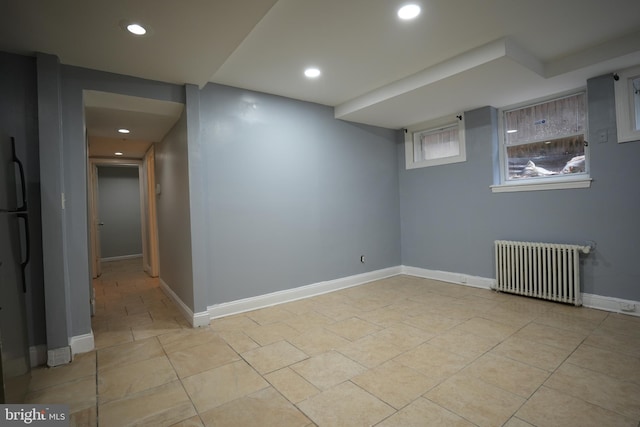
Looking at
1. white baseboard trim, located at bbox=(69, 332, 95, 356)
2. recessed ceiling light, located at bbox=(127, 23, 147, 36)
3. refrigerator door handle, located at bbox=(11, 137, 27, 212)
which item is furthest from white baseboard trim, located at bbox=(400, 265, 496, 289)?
refrigerator door handle, located at bbox=(11, 137, 27, 212)

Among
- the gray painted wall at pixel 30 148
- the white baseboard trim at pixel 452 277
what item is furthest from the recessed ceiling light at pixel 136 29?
the white baseboard trim at pixel 452 277

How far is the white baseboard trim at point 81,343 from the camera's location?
8.82ft

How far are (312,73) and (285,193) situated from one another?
1.45 metres

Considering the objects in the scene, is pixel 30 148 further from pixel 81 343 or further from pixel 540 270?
pixel 540 270

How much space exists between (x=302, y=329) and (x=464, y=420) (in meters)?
1.68

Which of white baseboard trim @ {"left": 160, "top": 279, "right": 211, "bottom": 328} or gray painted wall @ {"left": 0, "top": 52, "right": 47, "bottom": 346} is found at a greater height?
gray painted wall @ {"left": 0, "top": 52, "right": 47, "bottom": 346}

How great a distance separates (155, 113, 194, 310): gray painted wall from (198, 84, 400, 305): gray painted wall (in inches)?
8.8

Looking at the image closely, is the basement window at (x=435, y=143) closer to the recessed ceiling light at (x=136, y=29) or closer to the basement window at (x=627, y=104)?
the basement window at (x=627, y=104)

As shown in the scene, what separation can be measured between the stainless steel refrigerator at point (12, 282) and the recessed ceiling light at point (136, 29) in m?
1.10

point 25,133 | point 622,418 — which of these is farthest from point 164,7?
point 622,418

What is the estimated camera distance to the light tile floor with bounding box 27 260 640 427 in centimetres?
181

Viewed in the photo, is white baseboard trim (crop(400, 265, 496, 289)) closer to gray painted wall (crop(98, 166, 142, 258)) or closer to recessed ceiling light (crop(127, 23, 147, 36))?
recessed ceiling light (crop(127, 23, 147, 36))

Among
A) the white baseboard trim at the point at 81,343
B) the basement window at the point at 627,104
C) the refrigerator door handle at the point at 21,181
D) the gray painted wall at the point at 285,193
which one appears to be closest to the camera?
the refrigerator door handle at the point at 21,181

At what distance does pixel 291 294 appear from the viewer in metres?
4.00
